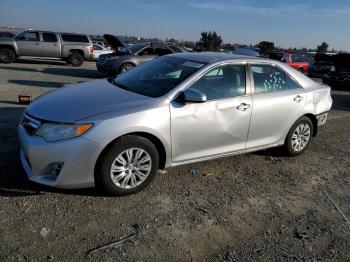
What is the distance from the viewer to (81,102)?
4184 mm

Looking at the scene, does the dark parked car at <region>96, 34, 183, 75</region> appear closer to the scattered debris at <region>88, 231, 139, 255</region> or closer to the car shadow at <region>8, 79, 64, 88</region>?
the car shadow at <region>8, 79, 64, 88</region>

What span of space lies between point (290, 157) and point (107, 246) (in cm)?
365

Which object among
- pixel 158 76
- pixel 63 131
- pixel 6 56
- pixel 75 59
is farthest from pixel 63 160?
pixel 75 59

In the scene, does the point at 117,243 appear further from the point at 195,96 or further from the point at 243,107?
the point at 243,107

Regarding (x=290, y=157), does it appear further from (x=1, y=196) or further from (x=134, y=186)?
(x=1, y=196)

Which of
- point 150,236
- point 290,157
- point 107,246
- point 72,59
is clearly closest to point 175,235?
point 150,236

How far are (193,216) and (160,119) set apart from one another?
3.65ft

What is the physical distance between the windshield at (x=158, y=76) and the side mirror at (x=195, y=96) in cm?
25

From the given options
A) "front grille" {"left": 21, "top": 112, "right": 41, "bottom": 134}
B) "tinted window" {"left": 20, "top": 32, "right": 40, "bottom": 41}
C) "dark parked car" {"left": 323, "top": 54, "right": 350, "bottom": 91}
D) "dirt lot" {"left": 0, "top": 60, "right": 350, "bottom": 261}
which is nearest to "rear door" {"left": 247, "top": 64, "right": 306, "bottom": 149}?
"dirt lot" {"left": 0, "top": 60, "right": 350, "bottom": 261}

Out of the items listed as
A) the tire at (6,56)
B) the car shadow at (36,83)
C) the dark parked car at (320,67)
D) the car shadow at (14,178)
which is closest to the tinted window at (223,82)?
the car shadow at (14,178)

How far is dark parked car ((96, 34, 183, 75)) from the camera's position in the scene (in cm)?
1367

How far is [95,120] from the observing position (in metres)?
3.81

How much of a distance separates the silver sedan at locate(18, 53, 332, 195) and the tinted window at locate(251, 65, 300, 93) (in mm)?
15

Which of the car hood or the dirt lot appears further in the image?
the car hood
